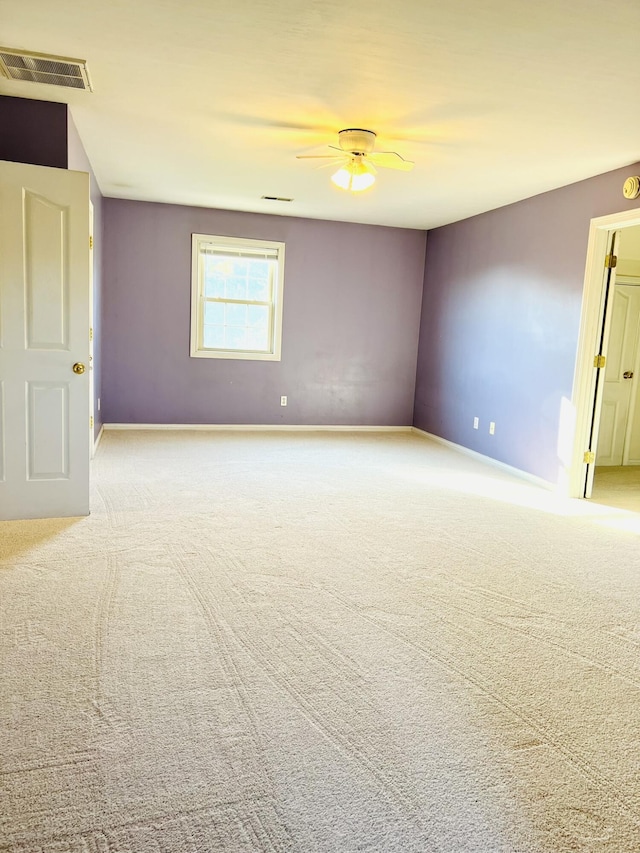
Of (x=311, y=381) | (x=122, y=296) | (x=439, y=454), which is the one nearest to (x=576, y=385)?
(x=439, y=454)

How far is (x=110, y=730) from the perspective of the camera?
1856mm

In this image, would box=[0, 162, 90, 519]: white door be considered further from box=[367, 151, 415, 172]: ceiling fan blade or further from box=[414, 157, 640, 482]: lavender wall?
box=[414, 157, 640, 482]: lavender wall

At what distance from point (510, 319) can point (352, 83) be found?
3255 mm

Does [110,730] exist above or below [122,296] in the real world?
below

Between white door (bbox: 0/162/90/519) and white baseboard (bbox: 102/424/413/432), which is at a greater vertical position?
white door (bbox: 0/162/90/519)

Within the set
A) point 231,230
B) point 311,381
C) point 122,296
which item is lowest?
point 311,381

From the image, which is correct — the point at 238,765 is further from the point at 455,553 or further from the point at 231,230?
the point at 231,230

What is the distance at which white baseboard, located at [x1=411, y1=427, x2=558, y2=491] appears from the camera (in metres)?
5.33

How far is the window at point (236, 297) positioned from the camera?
6.94 metres

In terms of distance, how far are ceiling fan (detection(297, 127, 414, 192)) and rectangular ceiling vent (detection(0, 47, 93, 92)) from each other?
1.35 m

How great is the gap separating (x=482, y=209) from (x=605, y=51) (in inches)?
139

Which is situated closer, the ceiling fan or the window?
the ceiling fan

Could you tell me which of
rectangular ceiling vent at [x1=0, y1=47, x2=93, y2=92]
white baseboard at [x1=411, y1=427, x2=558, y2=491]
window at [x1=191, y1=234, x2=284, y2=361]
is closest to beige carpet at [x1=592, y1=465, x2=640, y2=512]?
white baseboard at [x1=411, y1=427, x2=558, y2=491]

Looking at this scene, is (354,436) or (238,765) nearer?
(238,765)
